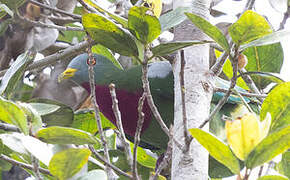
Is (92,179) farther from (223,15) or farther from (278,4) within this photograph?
(223,15)

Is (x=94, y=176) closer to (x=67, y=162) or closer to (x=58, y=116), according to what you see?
(x=67, y=162)

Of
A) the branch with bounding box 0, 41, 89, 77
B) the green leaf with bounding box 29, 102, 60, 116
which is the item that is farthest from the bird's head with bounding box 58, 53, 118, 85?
the green leaf with bounding box 29, 102, 60, 116

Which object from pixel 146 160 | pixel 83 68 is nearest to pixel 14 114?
pixel 146 160

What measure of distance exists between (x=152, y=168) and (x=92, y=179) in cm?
93

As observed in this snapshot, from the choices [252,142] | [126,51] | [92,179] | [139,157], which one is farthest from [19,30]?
[252,142]

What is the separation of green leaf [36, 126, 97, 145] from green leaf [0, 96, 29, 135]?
0.03 metres

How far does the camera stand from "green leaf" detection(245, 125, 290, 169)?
772mm

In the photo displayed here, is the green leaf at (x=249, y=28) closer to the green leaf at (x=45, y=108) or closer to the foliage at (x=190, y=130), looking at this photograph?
the foliage at (x=190, y=130)

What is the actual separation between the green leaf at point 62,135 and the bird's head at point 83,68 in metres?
1.07

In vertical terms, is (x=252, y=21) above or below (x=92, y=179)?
above

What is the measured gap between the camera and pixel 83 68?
6.70ft

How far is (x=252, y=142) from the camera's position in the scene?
79 cm

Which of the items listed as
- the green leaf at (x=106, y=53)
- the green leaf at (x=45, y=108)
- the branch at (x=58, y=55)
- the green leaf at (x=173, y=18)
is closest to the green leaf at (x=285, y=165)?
the green leaf at (x=173, y=18)

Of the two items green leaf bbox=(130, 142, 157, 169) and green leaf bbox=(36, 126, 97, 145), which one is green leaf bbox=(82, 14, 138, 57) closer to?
green leaf bbox=(36, 126, 97, 145)
